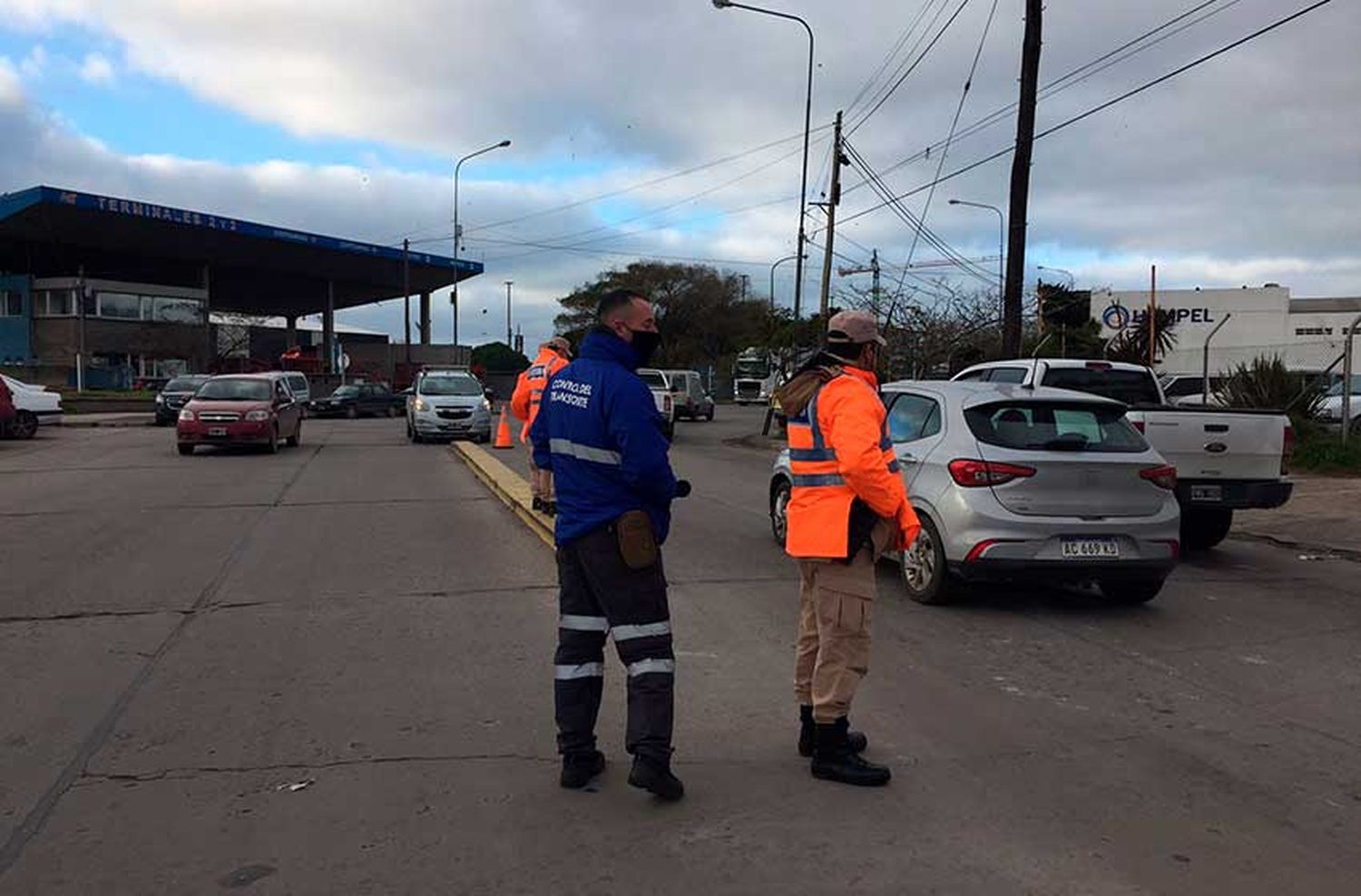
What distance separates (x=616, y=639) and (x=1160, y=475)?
4785 mm

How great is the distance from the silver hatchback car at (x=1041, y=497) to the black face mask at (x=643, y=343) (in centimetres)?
364

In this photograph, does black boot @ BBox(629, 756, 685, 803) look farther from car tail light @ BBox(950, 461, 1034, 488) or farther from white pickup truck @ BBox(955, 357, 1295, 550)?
white pickup truck @ BBox(955, 357, 1295, 550)

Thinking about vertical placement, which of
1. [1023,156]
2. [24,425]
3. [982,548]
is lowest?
[24,425]

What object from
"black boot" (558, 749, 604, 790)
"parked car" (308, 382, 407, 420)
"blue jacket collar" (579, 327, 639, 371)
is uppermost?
"blue jacket collar" (579, 327, 639, 371)

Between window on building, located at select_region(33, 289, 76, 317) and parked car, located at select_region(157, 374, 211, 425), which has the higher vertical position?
window on building, located at select_region(33, 289, 76, 317)

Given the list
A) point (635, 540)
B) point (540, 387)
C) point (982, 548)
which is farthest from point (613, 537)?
point (540, 387)

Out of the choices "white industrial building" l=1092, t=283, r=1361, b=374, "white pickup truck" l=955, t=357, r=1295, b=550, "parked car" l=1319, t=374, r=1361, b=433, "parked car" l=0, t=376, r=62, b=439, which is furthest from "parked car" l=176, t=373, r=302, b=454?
"white industrial building" l=1092, t=283, r=1361, b=374

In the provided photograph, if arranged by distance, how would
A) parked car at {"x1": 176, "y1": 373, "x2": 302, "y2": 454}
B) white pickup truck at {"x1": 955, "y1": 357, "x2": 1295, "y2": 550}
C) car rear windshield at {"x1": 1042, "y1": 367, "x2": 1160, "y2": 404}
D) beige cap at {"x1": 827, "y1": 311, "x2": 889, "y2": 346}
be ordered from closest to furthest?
beige cap at {"x1": 827, "y1": 311, "x2": 889, "y2": 346} → white pickup truck at {"x1": 955, "y1": 357, "x2": 1295, "y2": 550} → car rear windshield at {"x1": 1042, "y1": 367, "x2": 1160, "y2": 404} → parked car at {"x1": 176, "y1": 373, "x2": 302, "y2": 454}

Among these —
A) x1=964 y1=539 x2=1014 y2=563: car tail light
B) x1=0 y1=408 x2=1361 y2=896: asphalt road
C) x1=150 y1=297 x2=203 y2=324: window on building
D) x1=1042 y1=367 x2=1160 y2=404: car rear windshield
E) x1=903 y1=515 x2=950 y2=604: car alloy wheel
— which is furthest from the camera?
x1=150 y1=297 x2=203 y2=324: window on building

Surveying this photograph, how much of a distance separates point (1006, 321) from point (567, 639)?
1516cm

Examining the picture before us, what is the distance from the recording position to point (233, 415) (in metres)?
20.5

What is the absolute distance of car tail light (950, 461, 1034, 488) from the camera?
7359mm

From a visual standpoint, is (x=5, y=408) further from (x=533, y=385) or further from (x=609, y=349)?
(x=609, y=349)

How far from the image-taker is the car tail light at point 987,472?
7.36 m
